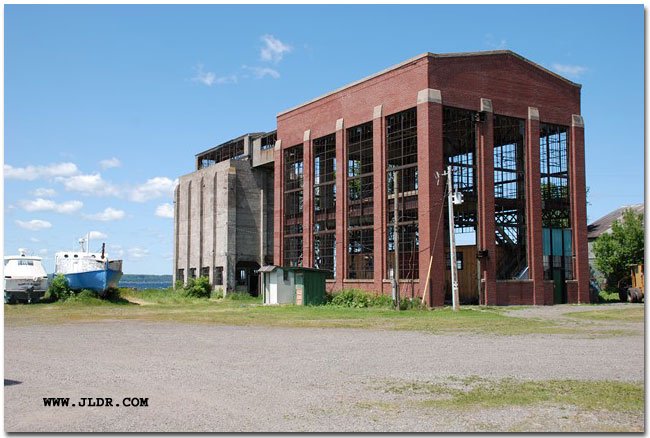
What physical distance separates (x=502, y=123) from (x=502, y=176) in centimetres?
336

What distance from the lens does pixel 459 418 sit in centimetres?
914

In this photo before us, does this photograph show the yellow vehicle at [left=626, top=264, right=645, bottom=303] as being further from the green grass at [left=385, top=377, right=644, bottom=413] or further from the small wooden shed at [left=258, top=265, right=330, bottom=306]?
the green grass at [left=385, top=377, right=644, bottom=413]

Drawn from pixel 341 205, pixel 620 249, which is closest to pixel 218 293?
pixel 341 205

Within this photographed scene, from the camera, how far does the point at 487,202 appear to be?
40.6m

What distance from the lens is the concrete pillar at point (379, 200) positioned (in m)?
42.3

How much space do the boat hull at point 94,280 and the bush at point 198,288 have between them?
12.9m

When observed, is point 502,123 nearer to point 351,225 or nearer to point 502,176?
point 502,176

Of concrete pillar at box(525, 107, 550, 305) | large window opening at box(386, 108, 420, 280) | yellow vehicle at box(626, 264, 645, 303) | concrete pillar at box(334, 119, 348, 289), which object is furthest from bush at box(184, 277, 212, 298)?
yellow vehicle at box(626, 264, 645, 303)

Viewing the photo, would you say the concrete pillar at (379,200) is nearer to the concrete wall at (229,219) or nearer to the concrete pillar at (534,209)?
the concrete pillar at (534,209)

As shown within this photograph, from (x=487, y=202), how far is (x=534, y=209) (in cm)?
373

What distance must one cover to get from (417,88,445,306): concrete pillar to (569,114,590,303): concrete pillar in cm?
1060

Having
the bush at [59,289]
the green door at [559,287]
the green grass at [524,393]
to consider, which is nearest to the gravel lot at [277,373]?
the green grass at [524,393]

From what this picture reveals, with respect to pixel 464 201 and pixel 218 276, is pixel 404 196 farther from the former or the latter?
pixel 218 276

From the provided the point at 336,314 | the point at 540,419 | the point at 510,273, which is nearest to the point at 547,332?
the point at 336,314
